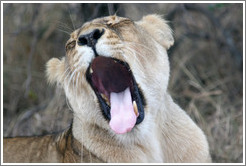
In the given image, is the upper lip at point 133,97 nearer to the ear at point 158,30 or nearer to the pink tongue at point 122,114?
the pink tongue at point 122,114

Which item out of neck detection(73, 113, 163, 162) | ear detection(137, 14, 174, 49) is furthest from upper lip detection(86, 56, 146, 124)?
ear detection(137, 14, 174, 49)

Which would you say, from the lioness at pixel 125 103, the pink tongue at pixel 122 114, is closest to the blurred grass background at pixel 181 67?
the lioness at pixel 125 103

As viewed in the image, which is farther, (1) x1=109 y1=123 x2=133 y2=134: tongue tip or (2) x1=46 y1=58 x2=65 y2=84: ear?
(2) x1=46 y1=58 x2=65 y2=84: ear

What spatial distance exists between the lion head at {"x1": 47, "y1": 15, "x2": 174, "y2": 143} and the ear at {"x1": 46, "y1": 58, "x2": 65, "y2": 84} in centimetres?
4

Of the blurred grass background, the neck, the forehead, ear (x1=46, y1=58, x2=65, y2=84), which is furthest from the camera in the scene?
the blurred grass background

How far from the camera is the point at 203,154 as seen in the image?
322cm

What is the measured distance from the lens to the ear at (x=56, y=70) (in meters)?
3.26

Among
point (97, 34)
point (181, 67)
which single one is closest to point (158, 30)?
point (97, 34)

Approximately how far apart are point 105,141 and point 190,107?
2216 mm

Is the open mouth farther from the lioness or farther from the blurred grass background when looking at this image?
the blurred grass background

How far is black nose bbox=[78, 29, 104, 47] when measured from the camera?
2715 millimetres

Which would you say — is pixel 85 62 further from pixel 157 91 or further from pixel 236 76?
pixel 236 76

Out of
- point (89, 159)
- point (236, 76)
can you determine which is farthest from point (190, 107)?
point (89, 159)

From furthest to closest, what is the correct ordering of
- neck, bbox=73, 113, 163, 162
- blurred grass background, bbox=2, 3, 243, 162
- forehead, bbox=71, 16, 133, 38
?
blurred grass background, bbox=2, 3, 243, 162 → neck, bbox=73, 113, 163, 162 → forehead, bbox=71, 16, 133, 38
